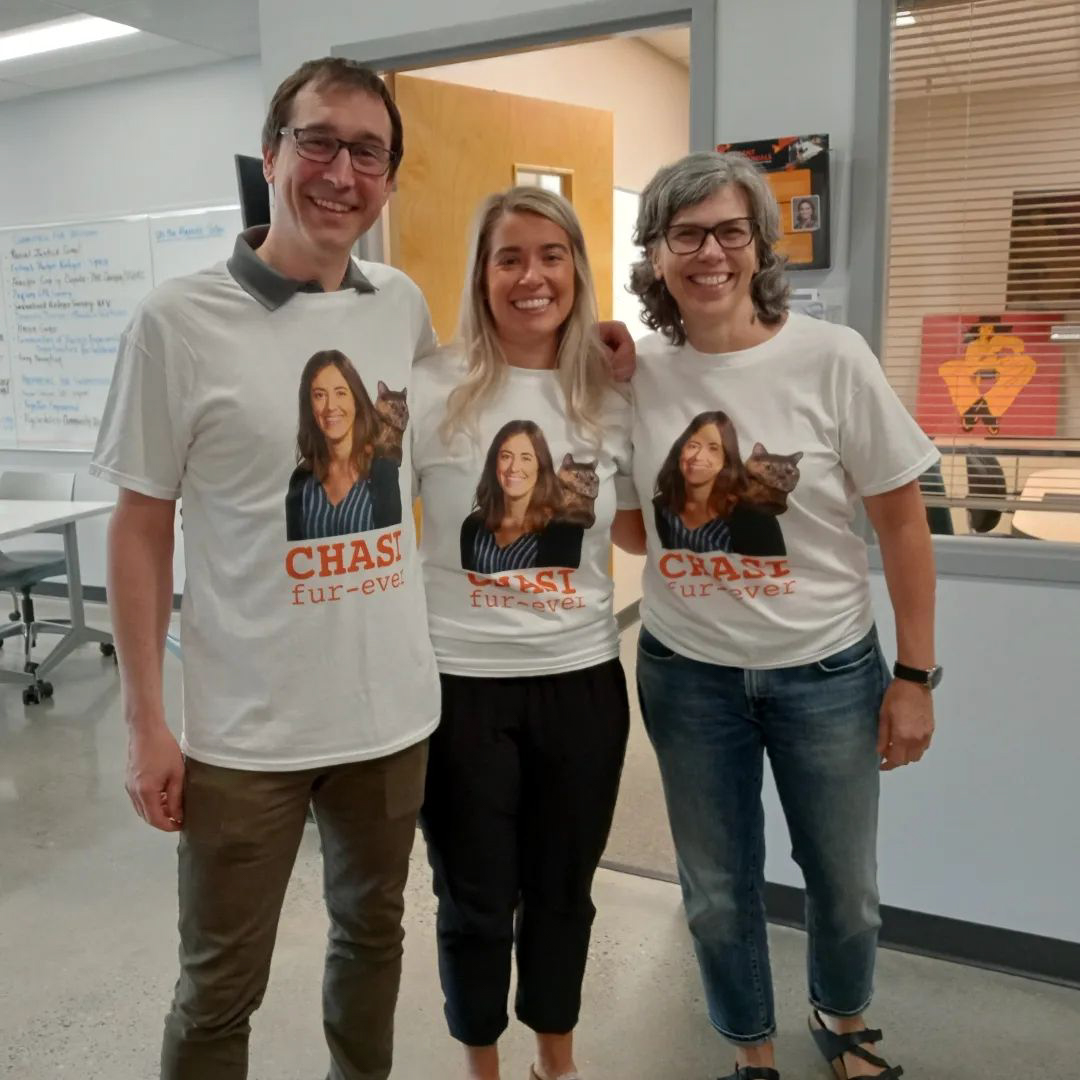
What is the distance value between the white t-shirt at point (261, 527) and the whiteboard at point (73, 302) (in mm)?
3878

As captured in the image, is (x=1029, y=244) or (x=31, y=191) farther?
(x=31, y=191)

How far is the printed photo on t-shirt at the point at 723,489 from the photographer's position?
58.1 inches

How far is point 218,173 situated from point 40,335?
145cm

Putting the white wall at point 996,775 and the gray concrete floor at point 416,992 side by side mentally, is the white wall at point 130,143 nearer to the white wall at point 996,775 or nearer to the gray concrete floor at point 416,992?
the gray concrete floor at point 416,992

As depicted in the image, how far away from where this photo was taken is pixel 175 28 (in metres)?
4.12

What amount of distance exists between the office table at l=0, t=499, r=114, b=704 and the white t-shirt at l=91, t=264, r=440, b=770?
290cm

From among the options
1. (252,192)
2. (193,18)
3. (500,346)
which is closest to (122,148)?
(193,18)

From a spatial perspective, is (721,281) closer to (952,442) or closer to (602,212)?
(952,442)

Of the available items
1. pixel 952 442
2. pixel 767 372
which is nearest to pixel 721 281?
pixel 767 372

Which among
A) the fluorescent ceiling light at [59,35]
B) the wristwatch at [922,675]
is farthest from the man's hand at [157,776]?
the fluorescent ceiling light at [59,35]

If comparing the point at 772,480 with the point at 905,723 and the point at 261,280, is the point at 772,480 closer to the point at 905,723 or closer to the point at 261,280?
the point at 905,723

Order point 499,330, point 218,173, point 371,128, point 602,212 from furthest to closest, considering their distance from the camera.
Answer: point 218,173 < point 602,212 < point 499,330 < point 371,128

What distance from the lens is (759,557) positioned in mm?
1502

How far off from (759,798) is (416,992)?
3.18 feet
